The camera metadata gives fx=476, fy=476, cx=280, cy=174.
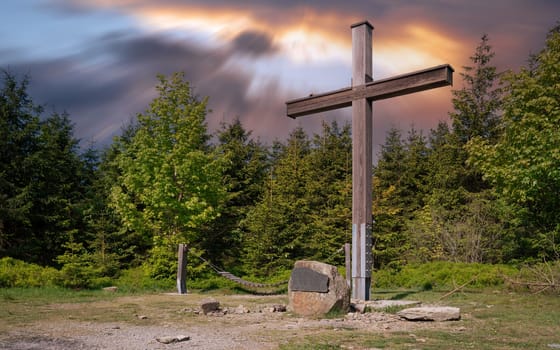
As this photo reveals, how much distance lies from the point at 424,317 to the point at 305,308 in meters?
2.00

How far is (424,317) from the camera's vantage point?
740 cm

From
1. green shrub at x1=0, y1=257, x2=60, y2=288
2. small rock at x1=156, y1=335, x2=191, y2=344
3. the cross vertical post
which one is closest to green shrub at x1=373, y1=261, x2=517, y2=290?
the cross vertical post

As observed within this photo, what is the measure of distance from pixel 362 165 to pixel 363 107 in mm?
1254

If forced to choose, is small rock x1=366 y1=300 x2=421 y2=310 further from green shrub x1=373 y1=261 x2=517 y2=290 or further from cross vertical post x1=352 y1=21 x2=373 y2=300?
green shrub x1=373 y1=261 x2=517 y2=290

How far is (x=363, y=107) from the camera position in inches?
401

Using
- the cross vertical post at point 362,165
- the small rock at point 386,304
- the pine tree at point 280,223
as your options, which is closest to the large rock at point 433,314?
the small rock at point 386,304

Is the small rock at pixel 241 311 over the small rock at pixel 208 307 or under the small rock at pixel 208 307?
under

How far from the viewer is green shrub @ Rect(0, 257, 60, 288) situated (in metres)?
13.8

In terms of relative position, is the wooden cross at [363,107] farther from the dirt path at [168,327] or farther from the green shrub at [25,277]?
the green shrub at [25,277]

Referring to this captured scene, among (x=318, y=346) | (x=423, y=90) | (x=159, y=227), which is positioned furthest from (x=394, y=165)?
(x=318, y=346)

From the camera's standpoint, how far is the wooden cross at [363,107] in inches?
377

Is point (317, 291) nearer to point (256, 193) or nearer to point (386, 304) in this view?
point (386, 304)

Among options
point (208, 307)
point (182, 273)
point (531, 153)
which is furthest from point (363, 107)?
point (531, 153)

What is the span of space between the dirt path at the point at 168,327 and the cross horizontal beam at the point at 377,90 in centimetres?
444
